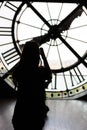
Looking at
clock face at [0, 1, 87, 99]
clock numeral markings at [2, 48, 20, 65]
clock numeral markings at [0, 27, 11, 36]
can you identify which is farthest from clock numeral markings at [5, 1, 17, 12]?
clock numeral markings at [2, 48, 20, 65]

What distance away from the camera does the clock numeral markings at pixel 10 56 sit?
321 cm

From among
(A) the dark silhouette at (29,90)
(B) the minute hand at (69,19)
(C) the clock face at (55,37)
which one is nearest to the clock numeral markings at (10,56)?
(C) the clock face at (55,37)

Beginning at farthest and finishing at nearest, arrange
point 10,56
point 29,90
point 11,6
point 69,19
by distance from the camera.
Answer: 1. point 10,56
2. point 11,6
3. point 69,19
4. point 29,90

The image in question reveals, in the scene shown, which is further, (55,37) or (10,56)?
(10,56)

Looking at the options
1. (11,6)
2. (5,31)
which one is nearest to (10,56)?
(5,31)

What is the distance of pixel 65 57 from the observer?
122 inches

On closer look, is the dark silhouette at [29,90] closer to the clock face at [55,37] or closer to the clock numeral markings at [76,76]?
the clock face at [55,37]

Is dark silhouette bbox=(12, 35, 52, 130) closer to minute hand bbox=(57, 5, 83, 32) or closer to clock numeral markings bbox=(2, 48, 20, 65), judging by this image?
minute hand bbox=(57, 5, 83, 32)

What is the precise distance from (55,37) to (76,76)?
0.55 metres

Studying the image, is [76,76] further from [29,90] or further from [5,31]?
[29,90]

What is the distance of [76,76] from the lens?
10.6ft

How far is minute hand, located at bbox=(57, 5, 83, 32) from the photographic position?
2.82 meters

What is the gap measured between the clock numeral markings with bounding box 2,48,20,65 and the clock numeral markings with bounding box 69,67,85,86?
24.8 inches

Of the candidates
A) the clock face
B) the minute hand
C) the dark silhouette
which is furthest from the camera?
the clock face
